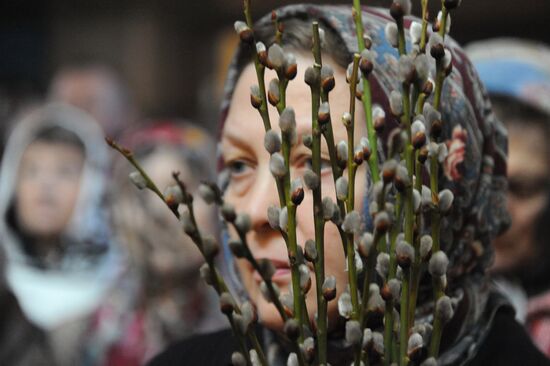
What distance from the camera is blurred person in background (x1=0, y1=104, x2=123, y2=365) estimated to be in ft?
15.7

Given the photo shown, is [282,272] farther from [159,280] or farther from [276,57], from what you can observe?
[159,280]

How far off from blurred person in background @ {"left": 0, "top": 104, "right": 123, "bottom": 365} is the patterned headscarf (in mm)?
2655

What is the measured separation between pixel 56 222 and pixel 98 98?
105 inches

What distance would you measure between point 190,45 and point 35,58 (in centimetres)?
127

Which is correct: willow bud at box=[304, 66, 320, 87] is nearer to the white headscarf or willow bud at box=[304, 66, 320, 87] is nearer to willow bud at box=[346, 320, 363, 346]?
willow bud at box=[346, 320, 363, 346]

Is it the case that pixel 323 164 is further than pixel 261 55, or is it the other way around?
pixel 323 164

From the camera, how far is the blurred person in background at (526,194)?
3.26 m

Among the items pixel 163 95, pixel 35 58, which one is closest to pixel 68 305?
pixel 163 95

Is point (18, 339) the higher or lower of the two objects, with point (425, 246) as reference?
lower

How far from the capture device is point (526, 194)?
3270mm

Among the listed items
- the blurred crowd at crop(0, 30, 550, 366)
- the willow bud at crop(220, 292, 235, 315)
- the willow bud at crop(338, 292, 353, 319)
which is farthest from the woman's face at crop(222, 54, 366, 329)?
the blurred crowd at crop(0, 30, 550, 366)

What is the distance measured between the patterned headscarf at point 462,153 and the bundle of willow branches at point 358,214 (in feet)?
1.40

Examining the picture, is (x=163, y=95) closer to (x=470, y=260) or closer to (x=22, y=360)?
(x=22, y=360)

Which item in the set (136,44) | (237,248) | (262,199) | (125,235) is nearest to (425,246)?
(237,248)
